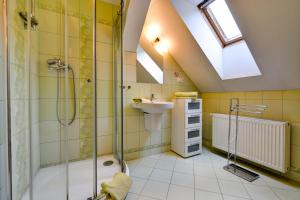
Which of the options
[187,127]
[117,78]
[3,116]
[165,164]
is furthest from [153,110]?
[3,116]

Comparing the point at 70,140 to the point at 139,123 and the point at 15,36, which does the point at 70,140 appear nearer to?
the point at 139,123

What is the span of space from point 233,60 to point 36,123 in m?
2.53

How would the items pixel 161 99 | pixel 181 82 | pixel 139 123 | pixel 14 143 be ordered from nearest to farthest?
pixel 14 143 → pixel 139 123 → pixel 161 99 → pixel 181 82

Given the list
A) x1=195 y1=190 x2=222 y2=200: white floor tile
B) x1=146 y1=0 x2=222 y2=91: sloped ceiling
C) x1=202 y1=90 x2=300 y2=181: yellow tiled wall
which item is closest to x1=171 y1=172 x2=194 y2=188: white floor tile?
x1=195 y1=190 x2=222 y2=200: white floor tile

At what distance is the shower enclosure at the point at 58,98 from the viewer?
1.04 m

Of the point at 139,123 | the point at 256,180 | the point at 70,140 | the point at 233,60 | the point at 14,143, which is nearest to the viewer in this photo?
the point at 14,143

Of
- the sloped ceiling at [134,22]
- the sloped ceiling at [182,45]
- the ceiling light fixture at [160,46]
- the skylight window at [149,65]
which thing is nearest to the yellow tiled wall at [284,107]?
the sloped ceiling at [182,45]

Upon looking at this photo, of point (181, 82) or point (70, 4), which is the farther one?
point (181, 82)

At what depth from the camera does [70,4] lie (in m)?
1.76

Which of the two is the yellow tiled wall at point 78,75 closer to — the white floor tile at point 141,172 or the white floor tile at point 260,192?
the white floor tile at point 141,172

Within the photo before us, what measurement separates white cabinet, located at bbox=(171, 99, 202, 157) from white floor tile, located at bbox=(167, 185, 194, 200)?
77 centimetres

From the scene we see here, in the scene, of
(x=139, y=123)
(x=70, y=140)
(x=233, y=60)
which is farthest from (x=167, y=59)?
(x=70, y=140)

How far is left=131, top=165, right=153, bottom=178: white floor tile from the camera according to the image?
5.87 ft

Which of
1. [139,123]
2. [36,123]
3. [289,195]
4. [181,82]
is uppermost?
[181,82]
